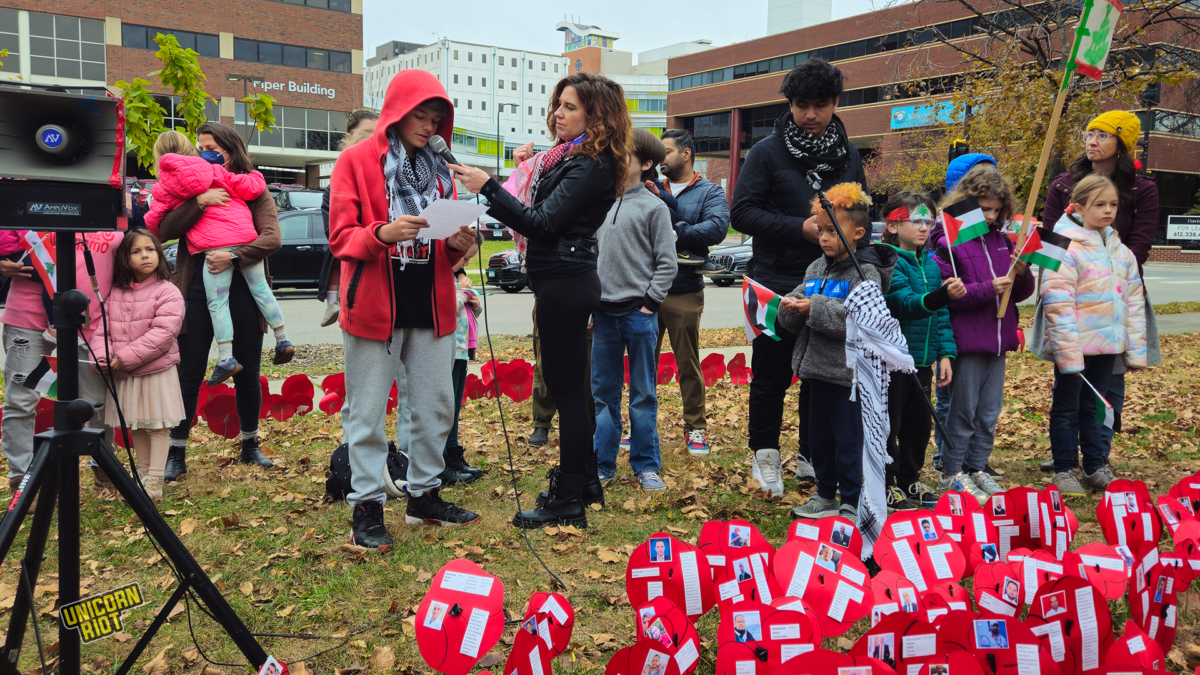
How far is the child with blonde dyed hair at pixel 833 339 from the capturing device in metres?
3.43

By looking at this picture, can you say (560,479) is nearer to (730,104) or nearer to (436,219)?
(436,219)

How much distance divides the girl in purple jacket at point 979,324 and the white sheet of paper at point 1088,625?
1854 mm

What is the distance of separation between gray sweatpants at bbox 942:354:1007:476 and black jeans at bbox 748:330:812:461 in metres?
0.73

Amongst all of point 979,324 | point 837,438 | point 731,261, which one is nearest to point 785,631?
point 837,438

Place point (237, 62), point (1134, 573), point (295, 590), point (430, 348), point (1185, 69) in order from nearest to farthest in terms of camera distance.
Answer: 1. point (1134, 573)
2. point (295, 590)
3. point (430, 348)
4. point (1185, 69)
5. point (237, 62)

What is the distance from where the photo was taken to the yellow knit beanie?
4.59 m

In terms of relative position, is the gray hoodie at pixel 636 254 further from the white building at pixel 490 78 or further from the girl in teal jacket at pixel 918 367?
the white building at pixel 490 78

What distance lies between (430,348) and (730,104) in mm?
62005

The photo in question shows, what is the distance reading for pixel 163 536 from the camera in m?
2.04

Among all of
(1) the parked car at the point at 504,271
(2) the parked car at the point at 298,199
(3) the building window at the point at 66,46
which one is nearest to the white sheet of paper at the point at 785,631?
(1) the parked car at the point at 504,271

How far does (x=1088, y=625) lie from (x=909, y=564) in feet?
1.78

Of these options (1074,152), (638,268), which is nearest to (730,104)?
(1074,152)

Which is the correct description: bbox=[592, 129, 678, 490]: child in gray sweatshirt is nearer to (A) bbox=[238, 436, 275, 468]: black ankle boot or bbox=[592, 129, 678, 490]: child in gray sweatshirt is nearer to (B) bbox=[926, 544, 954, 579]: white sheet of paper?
(B) bbox=[926, 544, 954, 579]: white sheet of paper

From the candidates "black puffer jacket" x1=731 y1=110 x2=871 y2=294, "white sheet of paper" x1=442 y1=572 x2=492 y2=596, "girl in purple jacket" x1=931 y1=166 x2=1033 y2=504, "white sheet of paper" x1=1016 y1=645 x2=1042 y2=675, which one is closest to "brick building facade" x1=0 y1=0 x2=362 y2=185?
"black puffer jacket" x1=731 y1=110 x2=871 y2=294
